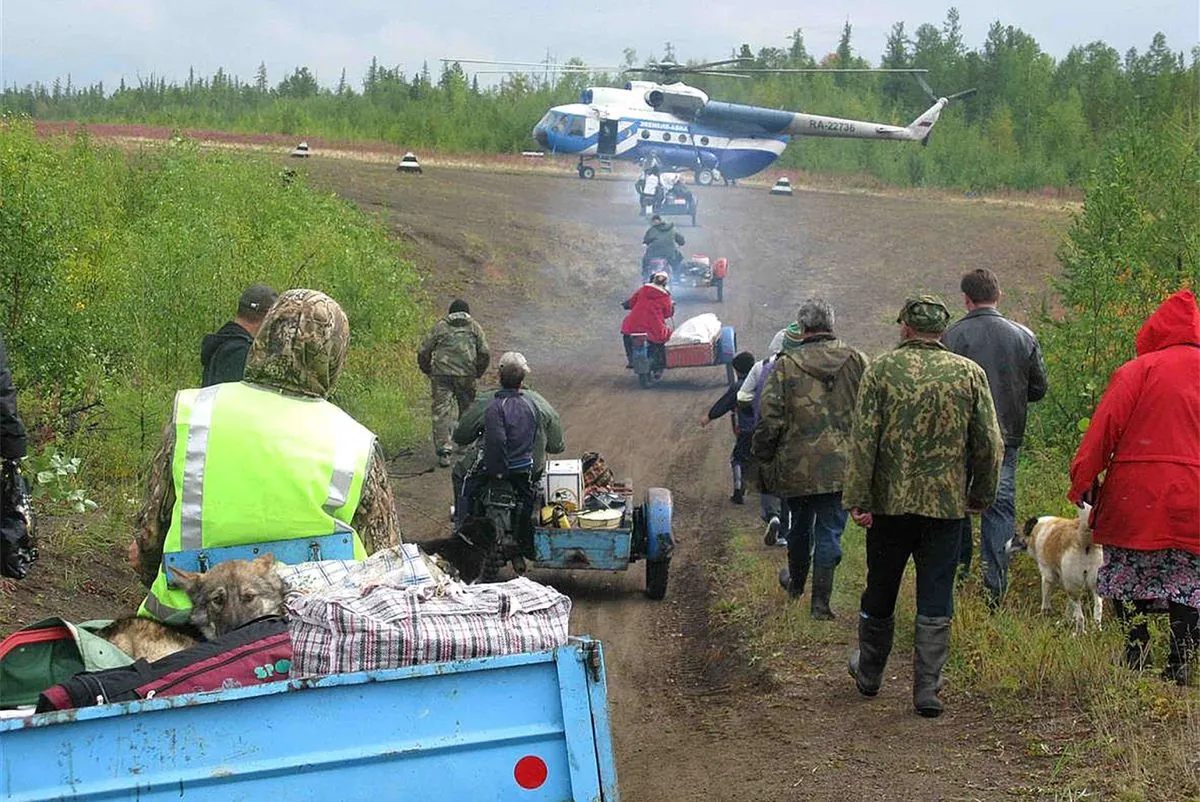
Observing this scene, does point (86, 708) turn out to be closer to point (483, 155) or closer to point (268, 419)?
point (268, 419)

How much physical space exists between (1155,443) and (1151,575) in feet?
2.20

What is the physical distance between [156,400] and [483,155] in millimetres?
50718

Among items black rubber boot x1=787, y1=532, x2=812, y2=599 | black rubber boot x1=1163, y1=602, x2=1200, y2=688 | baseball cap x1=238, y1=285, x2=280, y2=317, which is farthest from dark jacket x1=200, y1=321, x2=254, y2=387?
black rubber boot x1=1163, y1=602, x2=1200, y2=688

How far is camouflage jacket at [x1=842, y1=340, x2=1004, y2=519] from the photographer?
6.40 meters

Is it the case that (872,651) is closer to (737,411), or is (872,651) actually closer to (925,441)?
(925,441)

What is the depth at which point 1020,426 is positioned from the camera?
8.20 meters

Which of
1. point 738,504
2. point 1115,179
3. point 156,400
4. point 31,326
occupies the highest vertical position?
point 1115,179

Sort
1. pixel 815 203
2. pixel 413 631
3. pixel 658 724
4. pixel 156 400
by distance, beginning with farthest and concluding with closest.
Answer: pixel 815 203
pixel 156 400
pixel 658 724
pixel 413 631

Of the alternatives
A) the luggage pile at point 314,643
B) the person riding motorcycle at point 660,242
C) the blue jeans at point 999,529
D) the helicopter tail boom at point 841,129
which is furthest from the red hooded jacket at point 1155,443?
the helicopter tail boom at point 841,129

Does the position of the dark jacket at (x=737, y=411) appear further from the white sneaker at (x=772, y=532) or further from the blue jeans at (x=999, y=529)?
the blue jeans at (x=999, y=529)

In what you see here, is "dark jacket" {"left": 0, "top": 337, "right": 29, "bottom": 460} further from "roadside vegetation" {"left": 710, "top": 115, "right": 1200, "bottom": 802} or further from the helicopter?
the helicopter

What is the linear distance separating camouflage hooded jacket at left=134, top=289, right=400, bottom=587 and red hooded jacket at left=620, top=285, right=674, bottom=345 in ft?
48.6

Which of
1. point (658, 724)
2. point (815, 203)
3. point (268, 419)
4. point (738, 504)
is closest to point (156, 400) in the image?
point (738, 504)

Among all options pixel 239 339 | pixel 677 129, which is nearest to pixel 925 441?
pixel 239 339
